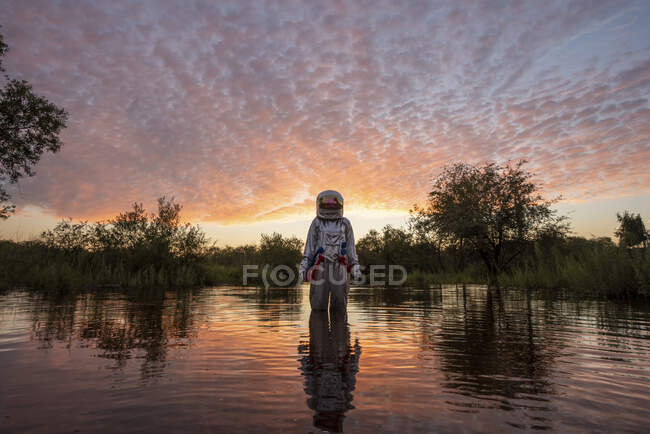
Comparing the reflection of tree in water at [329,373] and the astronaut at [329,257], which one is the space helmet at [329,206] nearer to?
the astronaut at [329,257]

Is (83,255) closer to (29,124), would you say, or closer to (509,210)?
(29,124)

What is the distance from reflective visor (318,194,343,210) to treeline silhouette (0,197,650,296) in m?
7.88

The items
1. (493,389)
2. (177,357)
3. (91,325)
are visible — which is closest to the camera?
(493,389)

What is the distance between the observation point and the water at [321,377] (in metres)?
1.98

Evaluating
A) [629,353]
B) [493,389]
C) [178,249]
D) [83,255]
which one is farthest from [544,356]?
[178,249]

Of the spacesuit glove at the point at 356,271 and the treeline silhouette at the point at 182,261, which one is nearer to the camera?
the spacesuit glove at the point at 356,271

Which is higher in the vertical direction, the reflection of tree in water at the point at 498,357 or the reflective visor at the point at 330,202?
the reflective visor at the point at 330,202

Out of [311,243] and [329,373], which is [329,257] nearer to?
[311,243]

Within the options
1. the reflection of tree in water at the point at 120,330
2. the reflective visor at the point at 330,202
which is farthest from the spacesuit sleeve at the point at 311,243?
the reflection of tree in water at the point at 120,330

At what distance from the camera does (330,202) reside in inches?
305

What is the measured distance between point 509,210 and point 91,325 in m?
25.9

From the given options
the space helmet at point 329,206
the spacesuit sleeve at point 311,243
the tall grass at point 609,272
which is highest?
the space helmet at point 329,206

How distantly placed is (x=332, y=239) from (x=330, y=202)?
2.65 feet

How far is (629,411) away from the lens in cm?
214
